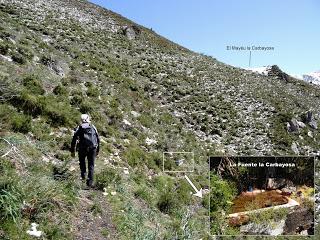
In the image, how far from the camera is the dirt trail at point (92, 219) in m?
10.4

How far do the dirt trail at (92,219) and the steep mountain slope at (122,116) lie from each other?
0.06 metres

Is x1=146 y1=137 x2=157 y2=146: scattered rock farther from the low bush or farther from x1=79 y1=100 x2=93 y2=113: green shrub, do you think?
the low bush

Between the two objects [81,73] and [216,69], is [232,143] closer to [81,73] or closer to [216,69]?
[81,73]

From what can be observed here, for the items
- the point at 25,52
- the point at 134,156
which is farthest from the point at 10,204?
the point at 25,52

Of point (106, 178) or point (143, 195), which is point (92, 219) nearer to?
point (106, 178)

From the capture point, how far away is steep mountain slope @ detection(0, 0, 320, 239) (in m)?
11.7

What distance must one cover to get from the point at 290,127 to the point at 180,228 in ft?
83.8

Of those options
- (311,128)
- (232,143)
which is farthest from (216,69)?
(232,143)

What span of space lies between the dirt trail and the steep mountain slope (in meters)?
0.06

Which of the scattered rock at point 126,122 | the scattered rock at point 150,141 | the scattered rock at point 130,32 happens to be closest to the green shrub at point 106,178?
the scattered rock at point 150,141

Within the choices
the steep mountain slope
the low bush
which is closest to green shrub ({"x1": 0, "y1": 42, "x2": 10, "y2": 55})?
the steep mountain slope

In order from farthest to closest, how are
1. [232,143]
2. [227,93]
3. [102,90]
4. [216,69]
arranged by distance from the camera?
[216,69]
[227,93]
[232,143]
[102,90]

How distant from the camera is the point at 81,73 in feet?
90.0

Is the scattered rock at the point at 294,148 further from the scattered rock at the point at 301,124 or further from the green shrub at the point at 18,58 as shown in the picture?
the green shrub at the point at 18,58
